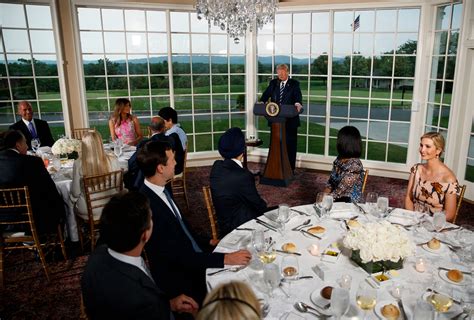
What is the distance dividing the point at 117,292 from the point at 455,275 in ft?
5.46

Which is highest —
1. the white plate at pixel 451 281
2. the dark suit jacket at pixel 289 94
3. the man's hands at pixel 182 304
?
the dark suit jacket at pixel 289 94

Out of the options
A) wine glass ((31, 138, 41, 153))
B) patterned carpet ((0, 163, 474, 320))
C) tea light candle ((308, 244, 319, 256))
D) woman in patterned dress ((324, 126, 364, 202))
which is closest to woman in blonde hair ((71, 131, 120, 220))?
patterned carpet ((0, 163, 474, 320))

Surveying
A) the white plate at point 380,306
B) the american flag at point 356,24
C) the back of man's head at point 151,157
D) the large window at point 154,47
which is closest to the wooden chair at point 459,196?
the white plate at point 380,306

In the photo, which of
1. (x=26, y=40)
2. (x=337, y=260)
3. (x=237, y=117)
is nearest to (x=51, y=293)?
(x=337, y=260)

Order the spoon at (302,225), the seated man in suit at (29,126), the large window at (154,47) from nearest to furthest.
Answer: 1. the spoon at (302,225)
2. the seated man in suit at (29,126)
3. the large window at (154,47)

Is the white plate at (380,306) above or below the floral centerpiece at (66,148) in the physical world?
below

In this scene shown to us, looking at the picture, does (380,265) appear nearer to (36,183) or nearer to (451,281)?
(451,281)

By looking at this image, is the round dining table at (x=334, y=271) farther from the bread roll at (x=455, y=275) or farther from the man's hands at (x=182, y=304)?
the man's hands at (x=182, y=304)

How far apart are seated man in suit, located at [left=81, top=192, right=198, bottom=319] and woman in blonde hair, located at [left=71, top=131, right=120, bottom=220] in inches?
83.3

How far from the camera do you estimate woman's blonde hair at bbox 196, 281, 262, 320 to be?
106 cm

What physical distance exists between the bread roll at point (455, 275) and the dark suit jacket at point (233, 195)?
4.34ft

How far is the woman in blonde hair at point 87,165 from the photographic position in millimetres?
3639

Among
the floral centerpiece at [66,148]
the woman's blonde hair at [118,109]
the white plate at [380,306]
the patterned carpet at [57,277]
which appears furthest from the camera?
the woman's blonde hair at [118,109]

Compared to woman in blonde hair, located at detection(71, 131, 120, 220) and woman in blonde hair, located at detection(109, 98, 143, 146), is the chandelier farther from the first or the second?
woman in blonde hair, located at detection(71, 131, 120, 220)
